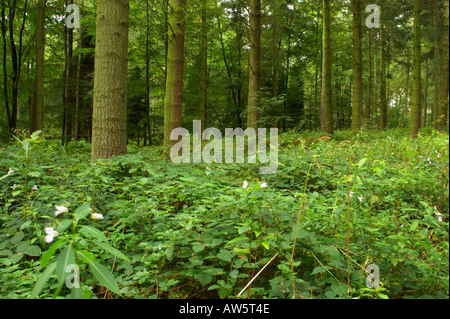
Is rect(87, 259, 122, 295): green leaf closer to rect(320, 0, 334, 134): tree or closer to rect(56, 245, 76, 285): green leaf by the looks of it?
rect(56, 245, 76, 285): green leaf

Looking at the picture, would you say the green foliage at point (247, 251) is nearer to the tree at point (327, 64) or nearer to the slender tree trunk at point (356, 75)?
the slender tree trunk at point (356, 75)

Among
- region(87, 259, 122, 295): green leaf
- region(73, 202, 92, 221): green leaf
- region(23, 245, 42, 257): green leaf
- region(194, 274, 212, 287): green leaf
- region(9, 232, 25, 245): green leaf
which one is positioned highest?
region(73, 202, 92, 221): green leaf

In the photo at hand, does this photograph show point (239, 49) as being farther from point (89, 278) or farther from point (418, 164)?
point (89, 278)

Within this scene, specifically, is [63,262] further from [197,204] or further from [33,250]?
[197,204]

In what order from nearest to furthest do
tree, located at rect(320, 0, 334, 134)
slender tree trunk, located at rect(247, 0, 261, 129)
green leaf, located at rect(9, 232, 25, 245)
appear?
1. green leaf, located at rect(9, 232, 25, 245)
2. slender tree trunk, located at rect(247, 0, 261, 129)
3. tree, located at rect(320, 0, 334, 134)

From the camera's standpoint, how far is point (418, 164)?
14.1 feet

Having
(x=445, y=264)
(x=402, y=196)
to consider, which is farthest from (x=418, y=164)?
(x=445, y=264)

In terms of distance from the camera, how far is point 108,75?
5113 millimetres

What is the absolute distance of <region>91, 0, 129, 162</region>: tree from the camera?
5055 millimetres

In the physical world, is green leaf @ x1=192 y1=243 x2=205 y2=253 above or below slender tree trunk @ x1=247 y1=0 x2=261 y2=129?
below

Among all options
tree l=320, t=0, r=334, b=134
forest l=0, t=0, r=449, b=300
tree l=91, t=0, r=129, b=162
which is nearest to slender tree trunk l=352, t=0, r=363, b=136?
forest l=0, t=0, r=449, b=300

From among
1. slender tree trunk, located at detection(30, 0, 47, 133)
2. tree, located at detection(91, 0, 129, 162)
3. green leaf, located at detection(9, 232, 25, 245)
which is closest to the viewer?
green leaf, located at detection(9, 232, 25, 245)

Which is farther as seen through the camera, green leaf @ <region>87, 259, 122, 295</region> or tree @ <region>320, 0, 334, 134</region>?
tree @ <region>320, 0, 334, 134</region>
